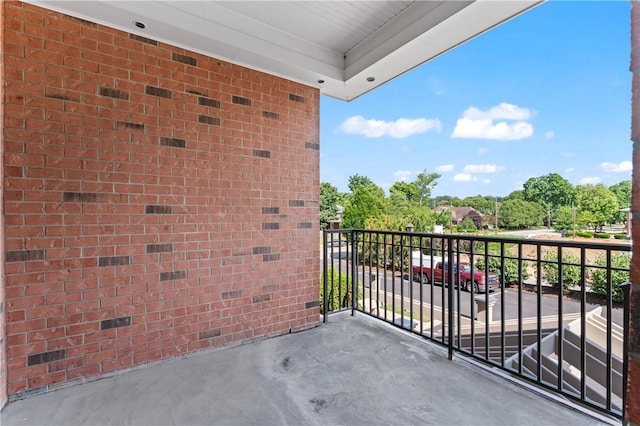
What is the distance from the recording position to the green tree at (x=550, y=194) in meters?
14.7

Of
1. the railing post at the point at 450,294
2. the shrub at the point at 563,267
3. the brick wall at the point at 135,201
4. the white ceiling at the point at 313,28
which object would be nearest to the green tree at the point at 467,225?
the shrub at the point at 563,267

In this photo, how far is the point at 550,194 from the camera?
1781 centimetres

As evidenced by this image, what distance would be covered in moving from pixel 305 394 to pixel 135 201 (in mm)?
2010

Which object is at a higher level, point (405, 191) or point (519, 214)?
point (405, 191)

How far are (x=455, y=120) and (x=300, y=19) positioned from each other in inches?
1819

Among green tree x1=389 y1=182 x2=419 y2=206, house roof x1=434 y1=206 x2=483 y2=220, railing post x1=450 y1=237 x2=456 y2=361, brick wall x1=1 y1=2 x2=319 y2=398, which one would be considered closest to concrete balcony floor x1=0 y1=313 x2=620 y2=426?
railing post x1=450 y1=237 x2=456 y2=361

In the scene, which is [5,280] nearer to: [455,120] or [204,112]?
[204,112]

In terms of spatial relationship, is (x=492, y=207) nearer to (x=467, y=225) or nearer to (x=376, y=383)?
(x=467, y=225)

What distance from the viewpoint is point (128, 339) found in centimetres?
248

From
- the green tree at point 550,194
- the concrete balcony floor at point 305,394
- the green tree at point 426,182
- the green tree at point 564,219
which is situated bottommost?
the concrete balcony floor at point 305,394

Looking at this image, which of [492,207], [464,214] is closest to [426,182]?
[464,214]

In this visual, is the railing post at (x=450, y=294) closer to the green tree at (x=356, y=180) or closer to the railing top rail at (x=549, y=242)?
the railing top rail at (x=549, y=242)

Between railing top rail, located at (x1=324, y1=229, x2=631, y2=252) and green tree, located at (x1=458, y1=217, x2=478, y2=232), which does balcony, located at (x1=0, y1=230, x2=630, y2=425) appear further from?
green tree, located at (x1=458, y1=217, x2=478, y2=232)

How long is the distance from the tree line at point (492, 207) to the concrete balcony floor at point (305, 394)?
7264 mm
